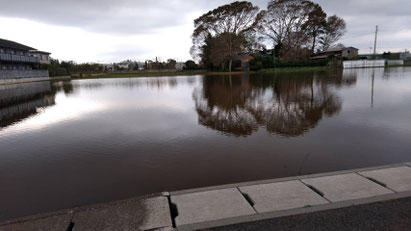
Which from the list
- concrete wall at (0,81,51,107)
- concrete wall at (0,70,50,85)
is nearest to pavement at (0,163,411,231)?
concrete wall at (0,81,51,107)

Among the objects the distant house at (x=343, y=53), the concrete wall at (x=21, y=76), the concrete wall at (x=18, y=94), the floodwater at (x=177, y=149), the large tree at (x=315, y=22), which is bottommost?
the floodwater at (x=177, y=149)

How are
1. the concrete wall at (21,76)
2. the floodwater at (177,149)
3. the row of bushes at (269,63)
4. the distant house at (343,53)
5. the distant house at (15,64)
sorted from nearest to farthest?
the floodwater at (177,149) → the concrete wall at (21,76) → the distant house at (15,64) → the row of bushes at (269,63) → the distant house at (343,53)

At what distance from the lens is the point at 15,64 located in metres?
40.1

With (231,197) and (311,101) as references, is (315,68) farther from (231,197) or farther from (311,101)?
(231,197)

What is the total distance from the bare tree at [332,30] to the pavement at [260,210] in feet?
207

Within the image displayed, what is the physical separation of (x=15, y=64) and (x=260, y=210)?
5026cm

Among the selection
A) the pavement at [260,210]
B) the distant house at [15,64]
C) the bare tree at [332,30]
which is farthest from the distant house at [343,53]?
the pavement at [260,210]

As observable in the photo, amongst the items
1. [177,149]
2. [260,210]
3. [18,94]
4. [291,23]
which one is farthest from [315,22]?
[260,210]

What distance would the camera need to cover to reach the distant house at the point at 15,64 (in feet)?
114

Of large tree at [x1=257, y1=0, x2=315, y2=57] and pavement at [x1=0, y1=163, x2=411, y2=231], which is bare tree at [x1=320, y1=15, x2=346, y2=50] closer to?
large tree at [x1=257, y1=0, x2=315, y2=57]

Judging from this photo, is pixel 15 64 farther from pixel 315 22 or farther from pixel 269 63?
pixel 315 22

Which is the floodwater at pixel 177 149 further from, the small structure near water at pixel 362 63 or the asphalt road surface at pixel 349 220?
the small structure near water at pixel 362 63

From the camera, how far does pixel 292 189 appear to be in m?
3.35

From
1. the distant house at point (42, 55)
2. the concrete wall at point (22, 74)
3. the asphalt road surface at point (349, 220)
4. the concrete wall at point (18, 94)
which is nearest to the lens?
the asphalt road surface at point (349, 220)
